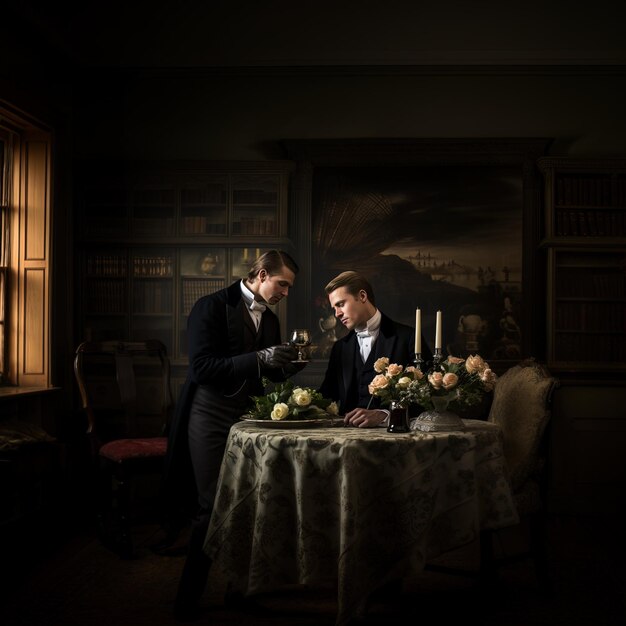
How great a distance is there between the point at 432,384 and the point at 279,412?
63 centimetres

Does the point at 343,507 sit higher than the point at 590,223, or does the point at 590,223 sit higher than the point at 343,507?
the point at 590,223

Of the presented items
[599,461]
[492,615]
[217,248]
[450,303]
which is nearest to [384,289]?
[450,303]

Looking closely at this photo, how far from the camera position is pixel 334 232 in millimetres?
5695

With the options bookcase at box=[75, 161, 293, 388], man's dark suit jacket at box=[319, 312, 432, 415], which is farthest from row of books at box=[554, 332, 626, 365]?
bookcase at box=[75, 161, 293, 388]

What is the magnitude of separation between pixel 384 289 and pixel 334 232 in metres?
0.61

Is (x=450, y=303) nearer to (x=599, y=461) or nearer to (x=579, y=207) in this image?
(x=579, y=207)

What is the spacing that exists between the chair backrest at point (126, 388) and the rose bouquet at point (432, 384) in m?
2.29

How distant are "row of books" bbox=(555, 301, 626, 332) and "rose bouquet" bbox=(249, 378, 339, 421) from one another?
305cm

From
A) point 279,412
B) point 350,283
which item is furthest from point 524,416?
point 279,412

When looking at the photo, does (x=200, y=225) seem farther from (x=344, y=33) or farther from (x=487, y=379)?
(x=487, y=379)

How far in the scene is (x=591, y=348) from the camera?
17.9 ft

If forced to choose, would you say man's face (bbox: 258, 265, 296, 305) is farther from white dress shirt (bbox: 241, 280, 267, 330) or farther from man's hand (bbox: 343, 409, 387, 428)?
man's hand (bbox: 343, 409, 387, 428)

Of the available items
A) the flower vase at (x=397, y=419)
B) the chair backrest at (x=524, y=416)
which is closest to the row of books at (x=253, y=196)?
the chair backrest at (x=524, y=416)

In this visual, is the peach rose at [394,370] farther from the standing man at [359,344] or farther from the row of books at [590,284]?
the row of books at [590,284]
